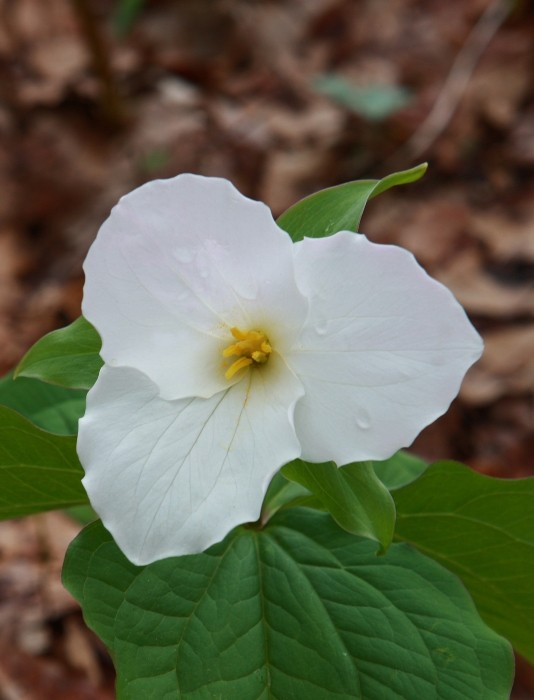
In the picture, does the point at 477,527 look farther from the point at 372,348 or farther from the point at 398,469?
the point at 372,348

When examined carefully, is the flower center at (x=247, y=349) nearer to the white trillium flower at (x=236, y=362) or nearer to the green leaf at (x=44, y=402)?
the white trillium flower at (x=236, y=362)

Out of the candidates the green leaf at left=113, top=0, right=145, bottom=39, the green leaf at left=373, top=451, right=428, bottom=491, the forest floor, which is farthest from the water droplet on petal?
the green leaf at left=113, top=0, right=145, bottom=39

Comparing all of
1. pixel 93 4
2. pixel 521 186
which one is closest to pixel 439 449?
pixel 521 186

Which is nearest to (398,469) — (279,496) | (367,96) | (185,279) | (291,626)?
(279,496)

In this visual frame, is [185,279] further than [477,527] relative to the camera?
No

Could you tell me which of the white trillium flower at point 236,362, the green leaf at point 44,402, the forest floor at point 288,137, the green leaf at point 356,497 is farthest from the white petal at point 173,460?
the forest floor at point 288,137

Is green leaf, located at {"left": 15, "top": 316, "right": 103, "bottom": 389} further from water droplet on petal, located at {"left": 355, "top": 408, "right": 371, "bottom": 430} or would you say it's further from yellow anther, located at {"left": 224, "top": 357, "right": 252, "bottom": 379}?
water droplet on petal, located at {"left": 355, "top": 408, "right": 371, "bottom": 430}

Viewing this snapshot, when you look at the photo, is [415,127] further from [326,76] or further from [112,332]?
[112,332]
